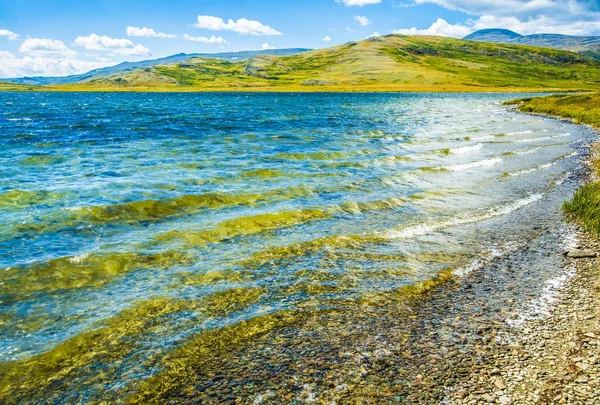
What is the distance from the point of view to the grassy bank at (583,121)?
19.4 meters

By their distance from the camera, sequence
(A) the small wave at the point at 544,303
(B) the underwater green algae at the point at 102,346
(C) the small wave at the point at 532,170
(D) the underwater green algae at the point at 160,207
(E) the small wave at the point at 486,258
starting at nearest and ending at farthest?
(B) the underwater green algae at the point at 102,346 < (A) the small wave at the point at 544,303 < (E) the small wave at the point at 486,258 < (D) the underwater green algae at the point at 160,207 < (C) the small wave at the point at 532,170

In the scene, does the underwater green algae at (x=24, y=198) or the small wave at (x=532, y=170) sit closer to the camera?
the underwater green algae at (x=24, y=198)

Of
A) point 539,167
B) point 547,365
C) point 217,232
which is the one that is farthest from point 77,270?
point 539,167

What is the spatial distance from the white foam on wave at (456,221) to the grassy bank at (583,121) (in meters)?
2.49

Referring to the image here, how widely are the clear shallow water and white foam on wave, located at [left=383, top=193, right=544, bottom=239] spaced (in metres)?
0.10

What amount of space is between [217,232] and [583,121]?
72458mm

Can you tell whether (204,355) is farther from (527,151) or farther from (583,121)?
(583,121)

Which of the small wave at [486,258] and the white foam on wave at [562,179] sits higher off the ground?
the white foam on wave at [562,179]

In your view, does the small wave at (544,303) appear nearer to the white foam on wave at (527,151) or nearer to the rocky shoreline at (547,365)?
the rocky shoreline at (547,365)

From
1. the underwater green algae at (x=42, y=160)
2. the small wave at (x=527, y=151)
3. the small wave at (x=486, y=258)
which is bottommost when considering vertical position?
the small wave at (x=486, y=258)

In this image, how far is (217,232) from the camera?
19.0 meters

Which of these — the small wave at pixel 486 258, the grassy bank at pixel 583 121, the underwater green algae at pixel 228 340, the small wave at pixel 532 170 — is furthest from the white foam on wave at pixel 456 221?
the small wave at pixel 532 170

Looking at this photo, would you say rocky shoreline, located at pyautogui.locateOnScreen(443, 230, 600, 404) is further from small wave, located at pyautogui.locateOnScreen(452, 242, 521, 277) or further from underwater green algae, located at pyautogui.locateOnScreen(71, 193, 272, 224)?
underwater green algae, located at pyautogui.locateOnScreen(71, 193, 272, 224)

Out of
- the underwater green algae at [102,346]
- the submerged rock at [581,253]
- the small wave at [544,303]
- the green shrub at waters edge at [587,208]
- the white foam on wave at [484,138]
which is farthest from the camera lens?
the white foam on wave at [484,138]
